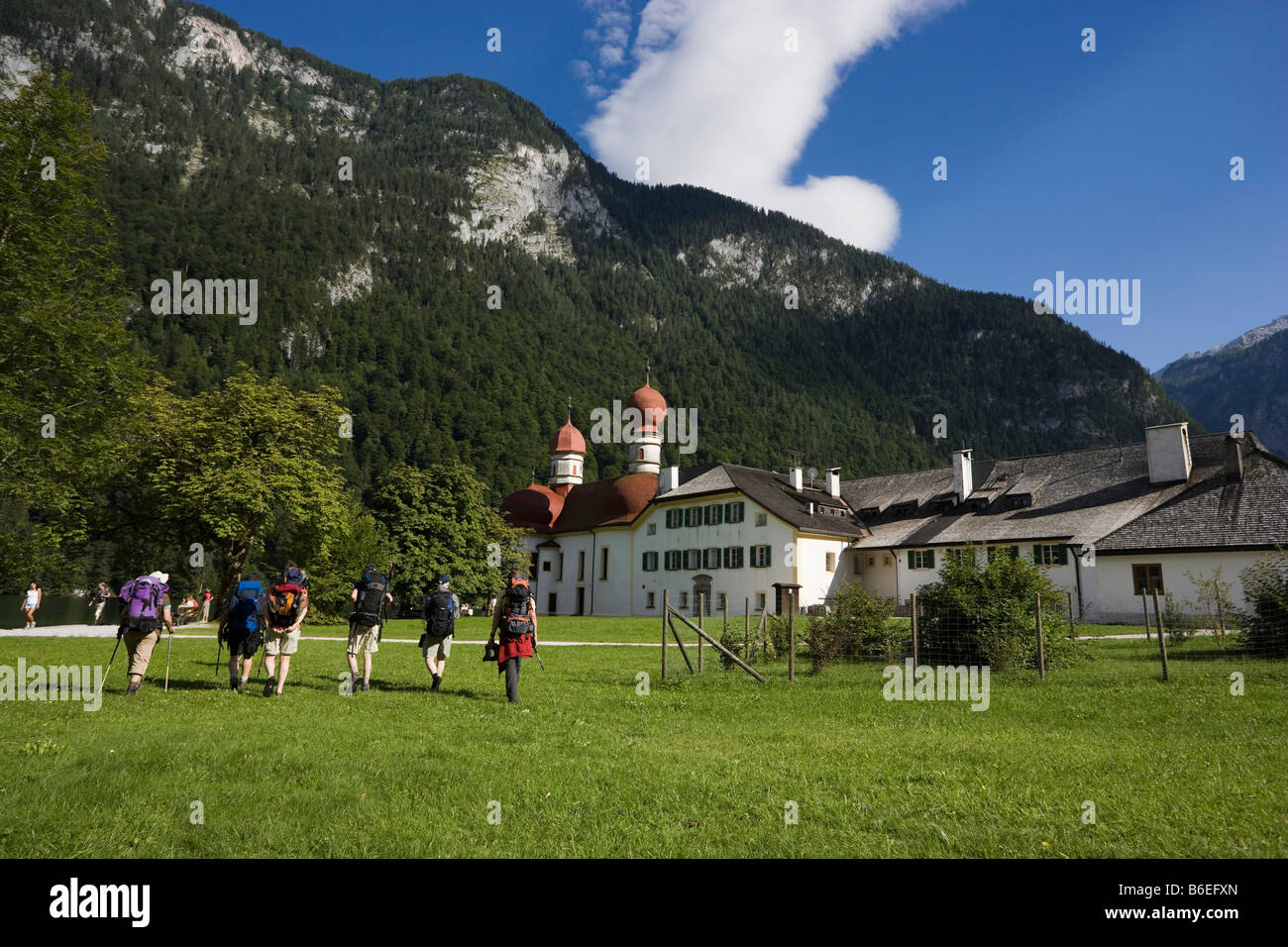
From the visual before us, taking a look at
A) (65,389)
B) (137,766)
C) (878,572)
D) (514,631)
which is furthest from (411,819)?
(878,572)

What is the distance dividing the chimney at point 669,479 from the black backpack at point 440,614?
137 ft

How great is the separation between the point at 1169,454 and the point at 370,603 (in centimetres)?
3824

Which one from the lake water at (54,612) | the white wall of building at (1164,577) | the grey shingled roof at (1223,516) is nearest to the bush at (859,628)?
the white wall of building at (1164,577)

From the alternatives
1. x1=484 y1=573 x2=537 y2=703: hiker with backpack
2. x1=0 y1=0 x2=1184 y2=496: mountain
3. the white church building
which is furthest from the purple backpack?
x1=0 y1=0 x2=1184 y2=496: mountain

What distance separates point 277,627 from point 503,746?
5.89 meters

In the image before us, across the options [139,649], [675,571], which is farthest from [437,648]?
[675,571]

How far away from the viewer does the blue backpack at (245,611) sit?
1243cm

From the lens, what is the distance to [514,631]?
38.1ft

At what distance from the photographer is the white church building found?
32.4 m

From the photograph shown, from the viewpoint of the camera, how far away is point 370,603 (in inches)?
513

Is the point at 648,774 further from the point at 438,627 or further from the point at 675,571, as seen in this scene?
the point at 675,571

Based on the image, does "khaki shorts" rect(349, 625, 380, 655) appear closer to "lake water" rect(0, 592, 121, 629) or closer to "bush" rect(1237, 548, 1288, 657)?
"bush" rect(1237, 548, 1288, 657)

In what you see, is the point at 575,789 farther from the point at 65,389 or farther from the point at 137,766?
the point at 65,389

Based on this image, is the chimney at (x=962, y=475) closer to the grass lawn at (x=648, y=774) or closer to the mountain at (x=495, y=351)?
the grass lawn at (x=648, y=774)
